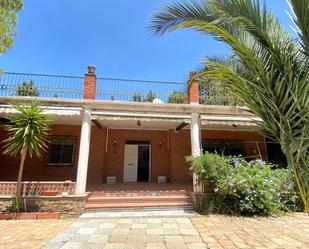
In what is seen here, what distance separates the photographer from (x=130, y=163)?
16062 millimetres

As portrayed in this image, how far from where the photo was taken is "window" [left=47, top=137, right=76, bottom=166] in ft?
49.4

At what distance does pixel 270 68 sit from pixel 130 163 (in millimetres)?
13532

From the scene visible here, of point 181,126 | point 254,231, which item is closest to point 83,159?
point 181,126

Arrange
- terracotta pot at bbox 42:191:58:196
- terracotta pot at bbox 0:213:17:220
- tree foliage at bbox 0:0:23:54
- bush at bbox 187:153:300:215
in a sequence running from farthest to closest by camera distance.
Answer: terracotta pot at bbox 42:191:58:196
bush at bbox 187:153:300:215
terracotta pot at bbox 0:213:17:220
tree foliage at bbox 0:0:23:54

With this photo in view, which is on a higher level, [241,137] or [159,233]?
[241,137]

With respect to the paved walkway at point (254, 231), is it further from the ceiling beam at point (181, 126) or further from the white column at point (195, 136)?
the ceiling beam at point (181, 126)

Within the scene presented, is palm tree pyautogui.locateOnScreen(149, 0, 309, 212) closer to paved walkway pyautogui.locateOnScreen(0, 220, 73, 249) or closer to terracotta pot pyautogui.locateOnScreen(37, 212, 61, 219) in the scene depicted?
paved walkway pyautogui.locateOnScreen(0, 220, 73, 249)

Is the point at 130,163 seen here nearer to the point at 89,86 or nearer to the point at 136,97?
the point at 136,97

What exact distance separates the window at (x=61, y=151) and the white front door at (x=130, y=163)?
11.9 ft

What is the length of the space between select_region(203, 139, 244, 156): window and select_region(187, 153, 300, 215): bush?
593 cm

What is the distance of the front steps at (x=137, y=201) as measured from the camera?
32.2 feet

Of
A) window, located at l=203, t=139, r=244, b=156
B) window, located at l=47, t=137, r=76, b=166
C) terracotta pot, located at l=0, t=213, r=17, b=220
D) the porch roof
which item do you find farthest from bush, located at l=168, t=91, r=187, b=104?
terracotta pot, located at l=0, t=213, r=17, b=220

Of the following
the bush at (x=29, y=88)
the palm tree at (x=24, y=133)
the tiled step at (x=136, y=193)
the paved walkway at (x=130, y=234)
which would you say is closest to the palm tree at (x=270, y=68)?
the paved walkway at (x=130, y=234)

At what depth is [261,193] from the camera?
30.2ft
